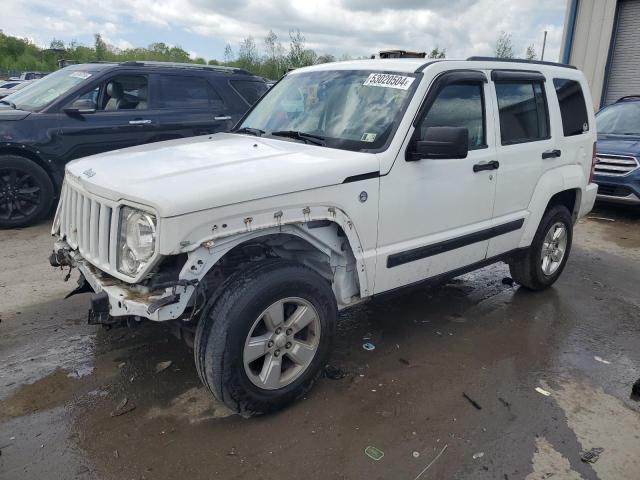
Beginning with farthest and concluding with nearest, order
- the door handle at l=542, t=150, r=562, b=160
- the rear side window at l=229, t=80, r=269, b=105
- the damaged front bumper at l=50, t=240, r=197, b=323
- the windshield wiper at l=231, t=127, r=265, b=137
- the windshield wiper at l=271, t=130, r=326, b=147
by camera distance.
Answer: the rear side window at l=229, t=80, r=269, b=105, the door handle at l=542, t=150, r=562, b=160, the windshield wiper at l=231, t=127, r=265, b=137, the windshield wiper at l=271, t=130, r=326, b=147, the damaged front bumper at l=50, t=240, r=197, b=323

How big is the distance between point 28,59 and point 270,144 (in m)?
60.2

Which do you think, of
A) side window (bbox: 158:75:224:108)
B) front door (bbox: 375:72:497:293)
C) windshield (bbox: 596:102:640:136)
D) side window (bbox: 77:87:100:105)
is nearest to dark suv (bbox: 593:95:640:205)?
windshield (bbox: 596:102:640:136)

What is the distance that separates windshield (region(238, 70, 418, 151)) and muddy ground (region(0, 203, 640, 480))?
154cm

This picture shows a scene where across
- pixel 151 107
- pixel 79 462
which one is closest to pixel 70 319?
pixel 79 462

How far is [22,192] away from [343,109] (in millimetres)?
4741

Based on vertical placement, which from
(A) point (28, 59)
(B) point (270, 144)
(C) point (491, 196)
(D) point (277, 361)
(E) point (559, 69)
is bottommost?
(D) point (277, 361)

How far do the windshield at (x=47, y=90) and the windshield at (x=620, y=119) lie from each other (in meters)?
8.62

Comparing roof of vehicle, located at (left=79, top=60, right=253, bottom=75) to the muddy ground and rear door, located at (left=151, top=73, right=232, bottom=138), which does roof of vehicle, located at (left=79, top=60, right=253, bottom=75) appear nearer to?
rear door, located at (left=151, top=73, right=232, bottom=138)

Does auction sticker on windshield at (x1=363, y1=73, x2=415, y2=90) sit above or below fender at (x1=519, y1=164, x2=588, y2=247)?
above

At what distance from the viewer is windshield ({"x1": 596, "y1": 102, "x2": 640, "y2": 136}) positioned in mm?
9180

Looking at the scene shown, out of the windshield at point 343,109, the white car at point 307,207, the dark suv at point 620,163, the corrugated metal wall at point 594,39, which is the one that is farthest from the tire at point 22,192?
the corrugated metal wall at point 594,39

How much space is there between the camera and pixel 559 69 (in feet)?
16.0

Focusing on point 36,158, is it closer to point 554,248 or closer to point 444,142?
point 444,142

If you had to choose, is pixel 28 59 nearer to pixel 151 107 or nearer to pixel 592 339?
pixel 151 107
